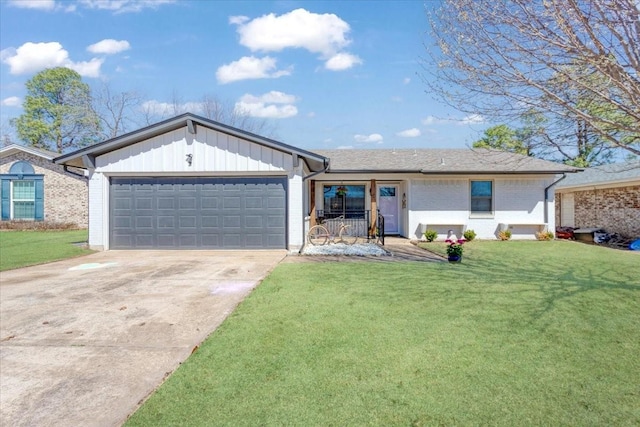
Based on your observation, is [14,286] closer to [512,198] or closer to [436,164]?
[436,164]

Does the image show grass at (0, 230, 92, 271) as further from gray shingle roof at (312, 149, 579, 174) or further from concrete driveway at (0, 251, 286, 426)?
gray shingle roof at (312, 149, 579, 174)

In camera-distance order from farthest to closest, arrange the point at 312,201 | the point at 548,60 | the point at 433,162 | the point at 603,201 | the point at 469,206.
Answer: the point at 603,201, the point at 433,162, the point at 312,201, the point at 469,206, the point at 548,60

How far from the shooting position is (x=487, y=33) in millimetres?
5141

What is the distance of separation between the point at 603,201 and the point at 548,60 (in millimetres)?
14437

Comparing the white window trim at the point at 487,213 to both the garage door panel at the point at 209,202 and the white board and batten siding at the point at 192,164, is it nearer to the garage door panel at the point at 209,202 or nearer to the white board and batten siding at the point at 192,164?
the white board and batten siding at the point at 192,164

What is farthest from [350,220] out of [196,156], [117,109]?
[117,109]

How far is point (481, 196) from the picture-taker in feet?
46.3

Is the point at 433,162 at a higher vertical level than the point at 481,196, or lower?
higher

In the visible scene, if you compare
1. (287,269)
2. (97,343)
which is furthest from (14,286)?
(287,269)

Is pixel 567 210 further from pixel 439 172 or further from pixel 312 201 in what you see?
pixel 312 201

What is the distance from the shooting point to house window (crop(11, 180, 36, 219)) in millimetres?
19609

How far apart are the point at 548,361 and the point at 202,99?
3343cm

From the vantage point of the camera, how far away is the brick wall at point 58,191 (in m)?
19.5

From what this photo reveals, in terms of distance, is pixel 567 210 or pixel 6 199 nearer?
pixel 567 210
